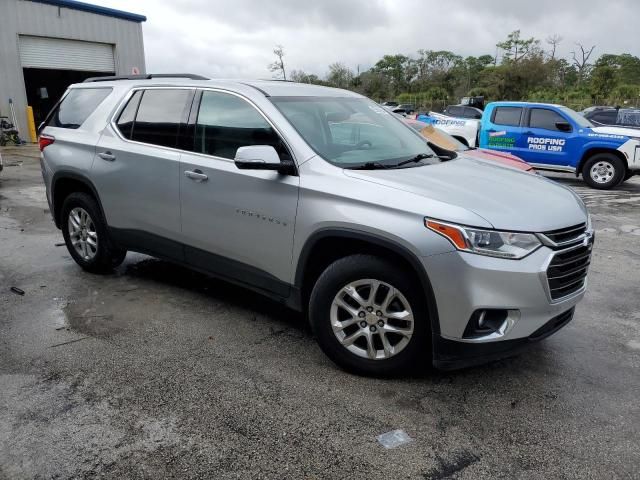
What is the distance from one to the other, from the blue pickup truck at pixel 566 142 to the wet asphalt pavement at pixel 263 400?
24.9 ft

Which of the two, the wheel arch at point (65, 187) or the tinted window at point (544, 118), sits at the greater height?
the tinted window at point (544, 118)

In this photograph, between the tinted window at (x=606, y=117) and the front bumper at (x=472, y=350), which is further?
the tinted window at (x=606, y=117)

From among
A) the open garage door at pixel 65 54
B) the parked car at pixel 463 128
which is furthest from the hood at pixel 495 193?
the open garage door at pixel 65 54

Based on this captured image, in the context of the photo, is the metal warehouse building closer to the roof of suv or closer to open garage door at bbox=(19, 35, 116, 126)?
open garage door at bbox=(19, 35, 116, 126)

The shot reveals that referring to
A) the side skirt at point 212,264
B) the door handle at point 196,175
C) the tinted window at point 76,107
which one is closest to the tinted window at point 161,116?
the door handle at point 196,175

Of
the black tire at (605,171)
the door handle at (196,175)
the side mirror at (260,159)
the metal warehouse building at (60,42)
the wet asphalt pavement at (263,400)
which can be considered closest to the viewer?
the wet asphalt pavement at (263,400)

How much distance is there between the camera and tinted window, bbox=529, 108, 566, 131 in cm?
1158

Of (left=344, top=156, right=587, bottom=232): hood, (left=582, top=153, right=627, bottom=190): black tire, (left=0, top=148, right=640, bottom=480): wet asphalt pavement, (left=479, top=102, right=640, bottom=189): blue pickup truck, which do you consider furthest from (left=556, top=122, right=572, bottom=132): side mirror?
(left=344, top=156, right=587, bottom=232): hood

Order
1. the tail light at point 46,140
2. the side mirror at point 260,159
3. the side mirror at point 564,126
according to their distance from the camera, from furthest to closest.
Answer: the side mirror at point 564,126 → the tail light at point 46,140 → the side mirror at point 260,159

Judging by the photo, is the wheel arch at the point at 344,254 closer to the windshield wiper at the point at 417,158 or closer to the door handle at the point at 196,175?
the windshield wiper at the point at 417,158

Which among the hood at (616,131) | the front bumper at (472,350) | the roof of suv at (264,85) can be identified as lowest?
the front bumper at (472,350)

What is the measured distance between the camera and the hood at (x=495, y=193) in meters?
2.92

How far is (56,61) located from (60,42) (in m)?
0.67

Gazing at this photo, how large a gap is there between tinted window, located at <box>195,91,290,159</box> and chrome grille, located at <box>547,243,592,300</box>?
5.90ft
